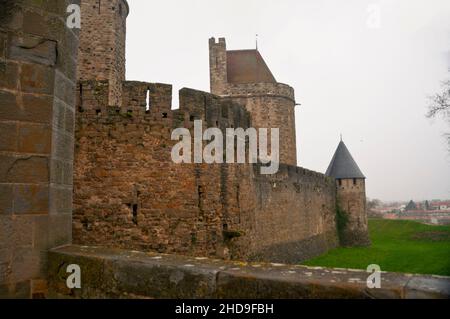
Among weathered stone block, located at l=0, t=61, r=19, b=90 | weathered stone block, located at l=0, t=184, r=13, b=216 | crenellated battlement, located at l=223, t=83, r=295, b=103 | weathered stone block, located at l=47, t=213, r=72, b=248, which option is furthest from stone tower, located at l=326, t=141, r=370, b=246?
weathered stone block, located at l=0, t=61, r=19, b=90

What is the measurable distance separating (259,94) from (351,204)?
31.3ft

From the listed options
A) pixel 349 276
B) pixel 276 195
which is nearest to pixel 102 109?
pixel 349 276

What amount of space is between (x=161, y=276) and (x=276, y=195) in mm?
14588

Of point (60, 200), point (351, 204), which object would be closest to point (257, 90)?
point (351, 204)

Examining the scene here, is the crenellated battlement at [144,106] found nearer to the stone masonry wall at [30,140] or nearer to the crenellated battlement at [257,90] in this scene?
the stone masonry wall at [30,140]

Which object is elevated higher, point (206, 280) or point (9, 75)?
point (9, 75)

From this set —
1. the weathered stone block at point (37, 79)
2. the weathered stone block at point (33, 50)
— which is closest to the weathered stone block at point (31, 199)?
the weathered stone block at point (37, 79)

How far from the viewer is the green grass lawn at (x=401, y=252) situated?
15961 millimetres

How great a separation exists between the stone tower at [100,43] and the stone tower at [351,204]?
18.3 metres

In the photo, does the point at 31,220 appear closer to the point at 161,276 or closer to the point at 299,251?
the point at 161,276

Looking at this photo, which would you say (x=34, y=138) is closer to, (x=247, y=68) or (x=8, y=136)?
(x=8, y=136)

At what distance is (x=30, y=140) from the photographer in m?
3.38

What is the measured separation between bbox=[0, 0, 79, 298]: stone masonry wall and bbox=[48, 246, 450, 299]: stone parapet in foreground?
221 millimetres

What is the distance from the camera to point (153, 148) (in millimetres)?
8000
